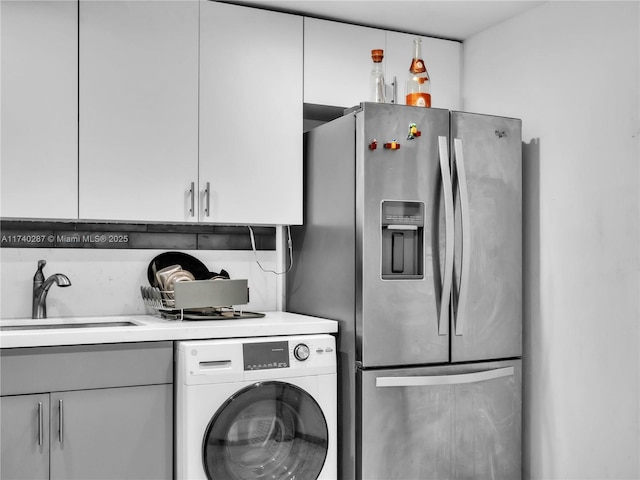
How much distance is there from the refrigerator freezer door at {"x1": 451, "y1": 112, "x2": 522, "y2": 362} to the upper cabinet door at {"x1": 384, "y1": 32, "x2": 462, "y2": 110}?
569mm

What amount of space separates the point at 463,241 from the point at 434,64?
3.69ft

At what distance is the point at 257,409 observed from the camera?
262cm

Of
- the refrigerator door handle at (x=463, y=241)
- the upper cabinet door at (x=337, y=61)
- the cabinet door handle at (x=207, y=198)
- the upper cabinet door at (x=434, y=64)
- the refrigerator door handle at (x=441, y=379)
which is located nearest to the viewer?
the refrigerator door handle at (x=441, y=379)

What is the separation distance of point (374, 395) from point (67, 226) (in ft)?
4.99

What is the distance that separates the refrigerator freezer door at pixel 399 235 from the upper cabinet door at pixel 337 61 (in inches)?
20.5

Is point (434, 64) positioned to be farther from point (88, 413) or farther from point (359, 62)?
point (88, 413)

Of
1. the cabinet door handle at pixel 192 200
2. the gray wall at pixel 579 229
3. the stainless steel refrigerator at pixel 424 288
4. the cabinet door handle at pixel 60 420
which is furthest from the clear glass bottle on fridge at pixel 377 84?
the cabinet door handle at pixel 60 420

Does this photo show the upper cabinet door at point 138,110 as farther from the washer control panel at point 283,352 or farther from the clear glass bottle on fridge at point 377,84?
the clear glass bottle on fridge at point 377,84

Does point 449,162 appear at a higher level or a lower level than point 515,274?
higher

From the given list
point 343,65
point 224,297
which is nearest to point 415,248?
point 224,297

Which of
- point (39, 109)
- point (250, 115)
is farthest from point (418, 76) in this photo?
point (39, 109)

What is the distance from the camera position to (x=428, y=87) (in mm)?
3172

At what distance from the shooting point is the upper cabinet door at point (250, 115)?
296cm

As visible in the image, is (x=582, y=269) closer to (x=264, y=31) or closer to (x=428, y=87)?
(x=428, y=87)
